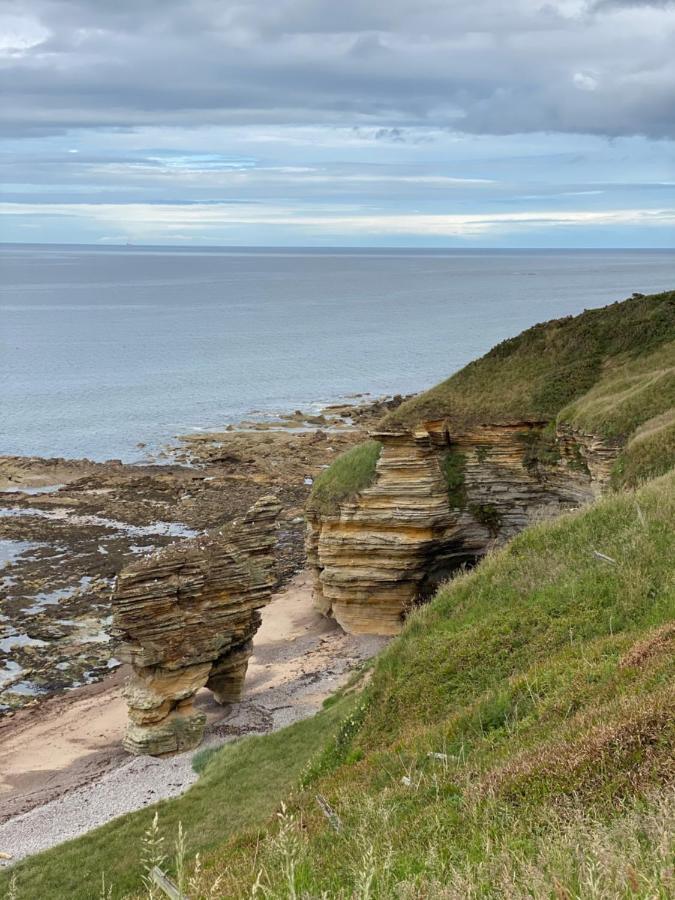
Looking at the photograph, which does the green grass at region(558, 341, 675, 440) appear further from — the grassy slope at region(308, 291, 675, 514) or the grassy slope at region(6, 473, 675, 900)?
the grassy slope at region(6, 473, 675, 900)

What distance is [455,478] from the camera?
121 feet

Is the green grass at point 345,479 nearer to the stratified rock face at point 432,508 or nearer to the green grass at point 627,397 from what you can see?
the stratified rock face at point 432,508

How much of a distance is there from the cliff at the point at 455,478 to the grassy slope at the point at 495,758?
10413 mm

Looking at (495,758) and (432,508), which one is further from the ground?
(495,758)

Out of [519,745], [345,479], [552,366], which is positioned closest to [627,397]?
[552,366]

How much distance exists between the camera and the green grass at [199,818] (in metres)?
20.5

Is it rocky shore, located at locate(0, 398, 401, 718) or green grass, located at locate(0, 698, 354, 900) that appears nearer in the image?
green grass, located at locate(0, 698, 354, 900)

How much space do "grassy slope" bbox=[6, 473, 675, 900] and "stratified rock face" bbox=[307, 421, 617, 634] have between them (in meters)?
10.3

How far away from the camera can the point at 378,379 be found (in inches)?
4569

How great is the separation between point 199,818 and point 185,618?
8.49m

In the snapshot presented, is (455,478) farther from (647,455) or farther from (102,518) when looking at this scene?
(102,518)

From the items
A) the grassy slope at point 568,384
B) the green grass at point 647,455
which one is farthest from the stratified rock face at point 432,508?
the green grass at point 647,455

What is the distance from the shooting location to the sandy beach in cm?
2658

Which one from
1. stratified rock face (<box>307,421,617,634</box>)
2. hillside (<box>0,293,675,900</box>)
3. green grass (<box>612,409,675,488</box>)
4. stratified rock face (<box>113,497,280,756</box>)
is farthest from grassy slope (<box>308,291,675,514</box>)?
stratified rock face (<box>113,497,280,756</box>)
